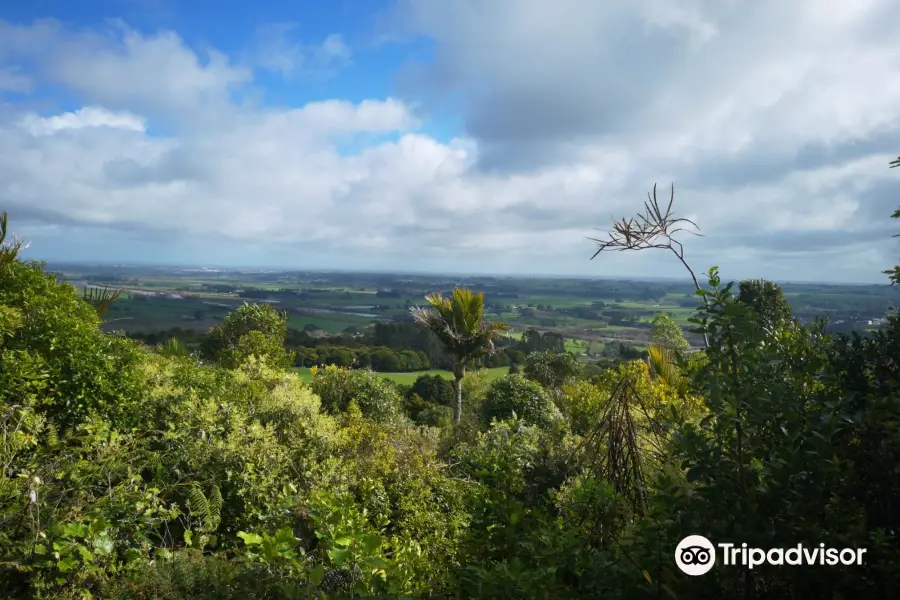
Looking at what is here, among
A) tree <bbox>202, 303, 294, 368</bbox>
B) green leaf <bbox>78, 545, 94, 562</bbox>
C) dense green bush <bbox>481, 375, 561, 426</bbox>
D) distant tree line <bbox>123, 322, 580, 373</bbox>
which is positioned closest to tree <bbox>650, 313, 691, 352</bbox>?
dense green bush <bbox>481, 375, 561, 426</bbox>

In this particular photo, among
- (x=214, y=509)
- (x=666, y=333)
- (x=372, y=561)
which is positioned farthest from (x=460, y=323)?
(x=372, y=561)

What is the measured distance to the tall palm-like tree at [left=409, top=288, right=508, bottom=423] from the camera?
14.0 meters

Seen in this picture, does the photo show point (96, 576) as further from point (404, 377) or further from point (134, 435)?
point (404, 377)

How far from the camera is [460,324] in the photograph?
14.1 m

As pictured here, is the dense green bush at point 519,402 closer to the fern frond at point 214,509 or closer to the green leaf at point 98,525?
the fern frond at point 214,509

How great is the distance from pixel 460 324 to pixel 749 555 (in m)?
12.2

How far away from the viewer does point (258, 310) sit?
14.7 meters

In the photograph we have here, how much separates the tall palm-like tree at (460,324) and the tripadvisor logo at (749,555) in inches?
470

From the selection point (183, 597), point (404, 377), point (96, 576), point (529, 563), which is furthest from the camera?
point (404, 377)

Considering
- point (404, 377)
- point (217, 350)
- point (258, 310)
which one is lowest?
point (404, 377)

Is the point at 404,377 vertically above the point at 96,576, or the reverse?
the point at 96,576

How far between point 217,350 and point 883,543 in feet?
50.5

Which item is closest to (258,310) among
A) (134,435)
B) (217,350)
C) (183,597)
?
(217,350)

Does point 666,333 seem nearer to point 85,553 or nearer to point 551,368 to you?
point 551,368
